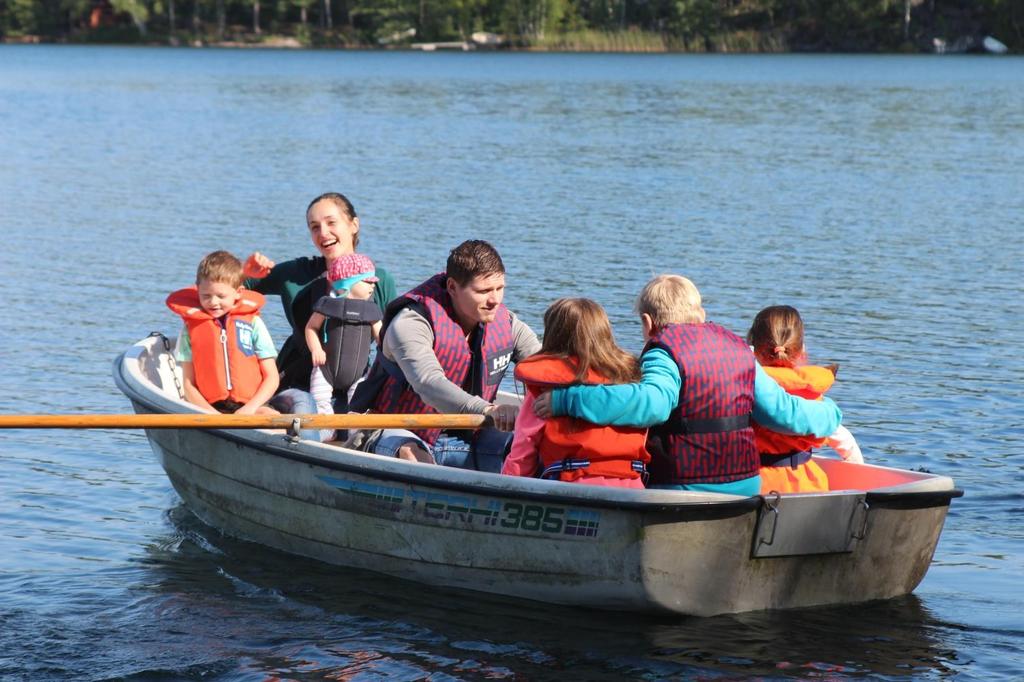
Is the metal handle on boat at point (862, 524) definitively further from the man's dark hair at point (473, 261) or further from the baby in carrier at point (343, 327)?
the baby in carrier at point (343, 327)

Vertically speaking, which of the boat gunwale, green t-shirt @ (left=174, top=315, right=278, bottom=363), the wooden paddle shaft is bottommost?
the boat gunwale

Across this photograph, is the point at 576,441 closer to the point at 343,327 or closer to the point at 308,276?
the point at 343,327

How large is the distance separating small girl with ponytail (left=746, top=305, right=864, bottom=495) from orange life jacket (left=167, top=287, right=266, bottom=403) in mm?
2649

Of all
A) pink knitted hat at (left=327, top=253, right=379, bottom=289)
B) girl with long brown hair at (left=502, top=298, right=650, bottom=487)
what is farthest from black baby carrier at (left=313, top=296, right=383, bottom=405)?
girl with long brown hair at (left=502, top=298, right=650, bottom=487)

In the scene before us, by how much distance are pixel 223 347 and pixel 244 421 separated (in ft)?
3.75

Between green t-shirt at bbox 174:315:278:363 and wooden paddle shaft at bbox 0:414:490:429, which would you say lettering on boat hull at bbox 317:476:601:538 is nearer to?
wooden paddle shaft at bbox 0:414:490:429

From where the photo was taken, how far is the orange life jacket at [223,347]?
7332mm

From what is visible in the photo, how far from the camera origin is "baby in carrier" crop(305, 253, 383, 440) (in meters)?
7.27

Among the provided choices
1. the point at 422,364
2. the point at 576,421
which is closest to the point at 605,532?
the point at 576,421

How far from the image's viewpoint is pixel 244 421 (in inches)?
248

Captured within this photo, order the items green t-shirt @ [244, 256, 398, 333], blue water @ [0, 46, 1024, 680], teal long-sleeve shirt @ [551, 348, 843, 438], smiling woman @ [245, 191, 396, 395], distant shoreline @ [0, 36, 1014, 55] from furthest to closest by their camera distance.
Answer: distant shoreline @ [0, 36, 1014, 55]
green t-shirt @ [244, 256, 398, 333]
smiling woman @ [245, 191, 396, 395]
blue water @ [0, 46, 1024, 680]
teal long-sleeve shirt @ [551, 348, 843, 438]

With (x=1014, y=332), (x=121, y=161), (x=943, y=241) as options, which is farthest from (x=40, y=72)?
(x=1014, y=332)

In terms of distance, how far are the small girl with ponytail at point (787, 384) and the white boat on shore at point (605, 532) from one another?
0.23m

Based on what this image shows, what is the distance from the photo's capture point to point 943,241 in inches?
683
